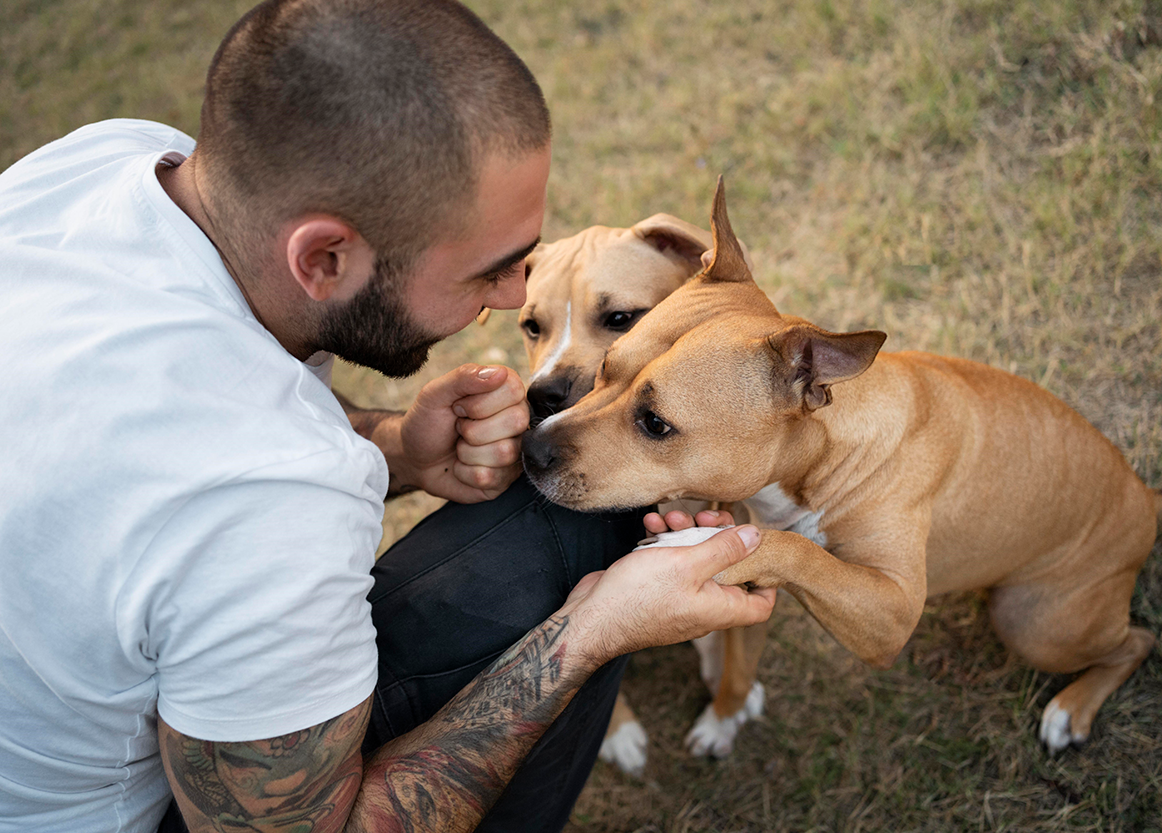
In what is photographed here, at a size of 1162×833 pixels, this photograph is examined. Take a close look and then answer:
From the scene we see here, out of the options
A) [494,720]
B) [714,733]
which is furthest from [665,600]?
[714,733]

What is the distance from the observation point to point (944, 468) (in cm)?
346

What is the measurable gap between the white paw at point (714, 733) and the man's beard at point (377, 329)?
105 inches

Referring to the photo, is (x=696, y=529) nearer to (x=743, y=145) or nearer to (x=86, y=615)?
(x=86, y=615)

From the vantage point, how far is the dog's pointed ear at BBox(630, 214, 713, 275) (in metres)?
4.10

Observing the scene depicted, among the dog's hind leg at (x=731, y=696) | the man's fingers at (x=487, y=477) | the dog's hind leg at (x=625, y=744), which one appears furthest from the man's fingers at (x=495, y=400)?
the dog's hind leg at (x=625, y=744)

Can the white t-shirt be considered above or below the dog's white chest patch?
above

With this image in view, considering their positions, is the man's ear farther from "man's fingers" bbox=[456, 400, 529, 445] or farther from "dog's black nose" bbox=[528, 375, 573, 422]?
"dog's black nose" bbox=[528, 375, 573, 422]

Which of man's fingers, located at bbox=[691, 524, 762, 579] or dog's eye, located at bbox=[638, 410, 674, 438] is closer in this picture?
man's fingers, located at bbox=[691, 524, 762, 579]

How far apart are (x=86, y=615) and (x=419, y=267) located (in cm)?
134

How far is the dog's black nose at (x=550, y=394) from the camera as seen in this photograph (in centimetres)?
382

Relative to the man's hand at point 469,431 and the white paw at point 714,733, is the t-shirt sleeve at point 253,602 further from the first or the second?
the white paw at point 714,733

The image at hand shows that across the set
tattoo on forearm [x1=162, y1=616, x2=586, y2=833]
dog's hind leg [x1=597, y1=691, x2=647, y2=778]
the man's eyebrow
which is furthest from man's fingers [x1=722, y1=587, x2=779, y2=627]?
dog's hind leg [x1=597, y1=691, x2=647, y2=778]

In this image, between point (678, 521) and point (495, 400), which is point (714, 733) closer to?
point (678, 521)

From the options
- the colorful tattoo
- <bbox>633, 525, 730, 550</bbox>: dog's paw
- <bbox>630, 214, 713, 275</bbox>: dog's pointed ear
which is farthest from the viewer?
<bbox>630, 214, 713, 275</bbox>: dog's pointed ear
